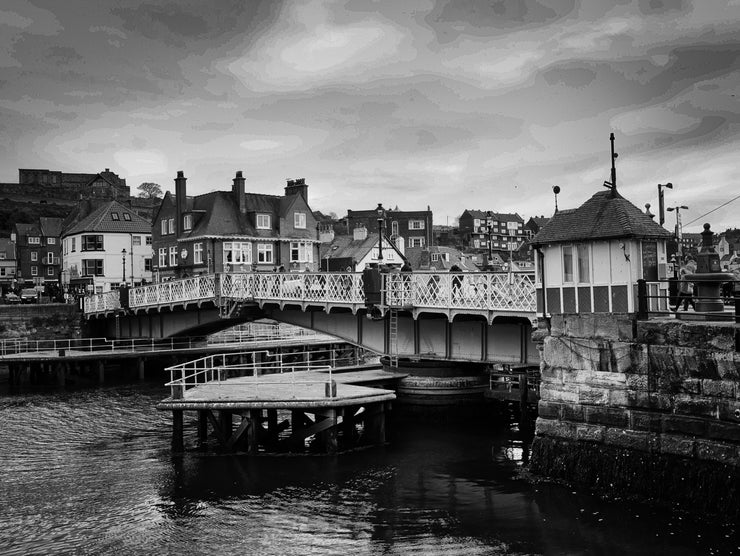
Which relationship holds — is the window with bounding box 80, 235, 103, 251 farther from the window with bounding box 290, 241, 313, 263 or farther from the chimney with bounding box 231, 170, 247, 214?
the window with bounding box 290, 241, 313, 263

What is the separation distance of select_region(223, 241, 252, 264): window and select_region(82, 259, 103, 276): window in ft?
67.4

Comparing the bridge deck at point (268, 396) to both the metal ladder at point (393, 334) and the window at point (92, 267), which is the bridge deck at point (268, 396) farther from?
the window at point (92, 267)

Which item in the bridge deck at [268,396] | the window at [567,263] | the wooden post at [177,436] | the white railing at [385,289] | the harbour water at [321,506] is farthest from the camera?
the white railing at [385,289]

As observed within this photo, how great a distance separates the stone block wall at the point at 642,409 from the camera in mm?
17578

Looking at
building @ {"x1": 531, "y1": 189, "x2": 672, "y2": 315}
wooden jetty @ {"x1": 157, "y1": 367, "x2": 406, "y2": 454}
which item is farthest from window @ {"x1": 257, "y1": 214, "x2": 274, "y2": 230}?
building @ {"x1": 531, "y1": 189, "x2": 672, "y2": 315}

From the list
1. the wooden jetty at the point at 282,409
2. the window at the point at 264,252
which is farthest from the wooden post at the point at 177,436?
the window at the point at 264,252

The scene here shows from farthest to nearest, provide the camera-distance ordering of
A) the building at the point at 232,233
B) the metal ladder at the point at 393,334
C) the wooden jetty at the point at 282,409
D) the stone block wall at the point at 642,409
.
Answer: the building at the point at 232,233, the metal ladder at the point at 393,334, the wooden jetty at the point at 282,409, the stone block wall at the point at 642,409

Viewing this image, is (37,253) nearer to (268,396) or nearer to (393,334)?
(393,334)

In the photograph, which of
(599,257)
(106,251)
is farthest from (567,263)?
(106,251)

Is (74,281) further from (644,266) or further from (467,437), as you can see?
(644,266)

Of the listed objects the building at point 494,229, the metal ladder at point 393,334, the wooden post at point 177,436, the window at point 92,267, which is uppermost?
the building at point 494,229

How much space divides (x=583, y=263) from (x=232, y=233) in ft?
140

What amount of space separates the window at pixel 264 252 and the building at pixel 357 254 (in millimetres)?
13001

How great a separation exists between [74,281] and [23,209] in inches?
3263
